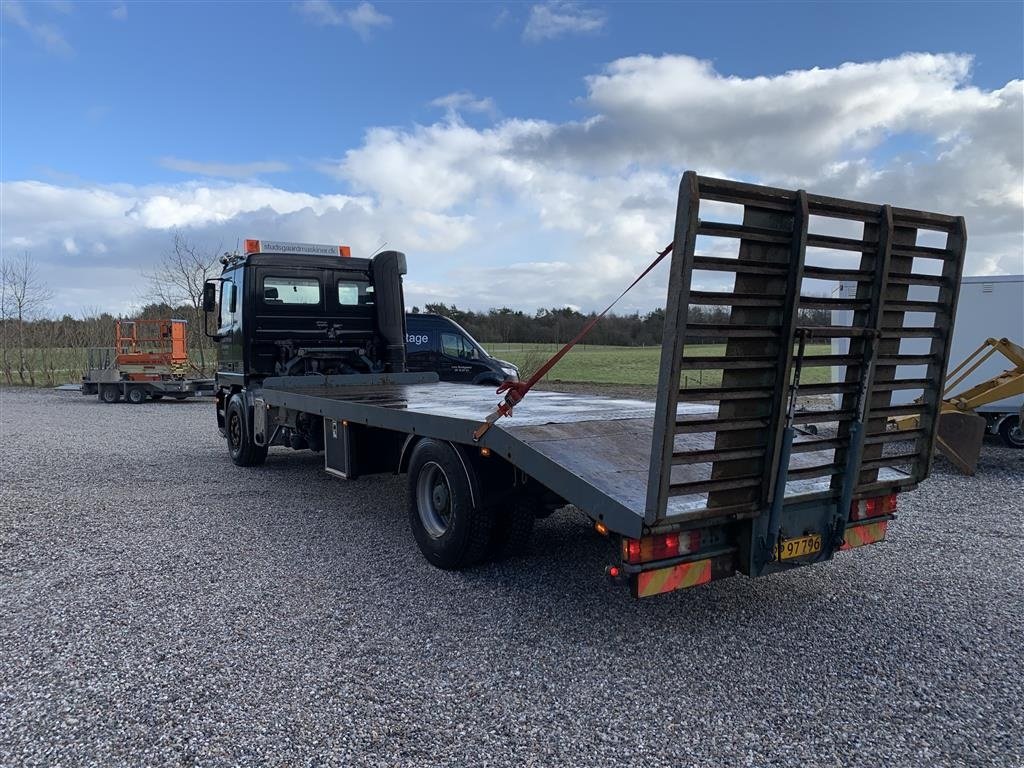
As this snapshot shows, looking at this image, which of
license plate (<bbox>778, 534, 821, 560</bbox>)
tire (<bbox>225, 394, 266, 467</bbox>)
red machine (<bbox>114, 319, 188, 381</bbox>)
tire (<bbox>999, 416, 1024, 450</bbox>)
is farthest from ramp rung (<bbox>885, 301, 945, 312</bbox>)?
red machine (<bbox>114, 319, 188, 381</bbox>)

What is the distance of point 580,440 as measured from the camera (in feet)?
14.3

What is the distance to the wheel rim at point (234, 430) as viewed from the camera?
376 inches

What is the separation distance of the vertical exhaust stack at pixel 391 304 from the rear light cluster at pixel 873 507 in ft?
20.4

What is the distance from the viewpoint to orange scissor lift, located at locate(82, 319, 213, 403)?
20984mm

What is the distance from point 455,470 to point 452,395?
262cm

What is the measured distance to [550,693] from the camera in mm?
3395

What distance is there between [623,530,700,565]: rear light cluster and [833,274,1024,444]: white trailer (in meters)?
8.47

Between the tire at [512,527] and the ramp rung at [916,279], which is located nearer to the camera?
the ramp rung at [916,279]

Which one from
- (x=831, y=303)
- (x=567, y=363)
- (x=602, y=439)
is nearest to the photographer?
(x=831, y=303)

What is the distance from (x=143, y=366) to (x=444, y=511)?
1894cm

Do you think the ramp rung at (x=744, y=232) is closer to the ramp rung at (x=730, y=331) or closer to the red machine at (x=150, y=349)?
the ramp rung at (x=730, y=331)

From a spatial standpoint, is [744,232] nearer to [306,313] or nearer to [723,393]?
[723,393]

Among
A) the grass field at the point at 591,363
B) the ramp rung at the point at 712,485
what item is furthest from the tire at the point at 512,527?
the grass field at the point at 591,363

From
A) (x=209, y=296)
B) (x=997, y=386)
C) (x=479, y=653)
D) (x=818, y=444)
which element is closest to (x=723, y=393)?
(x=818, y=444)
